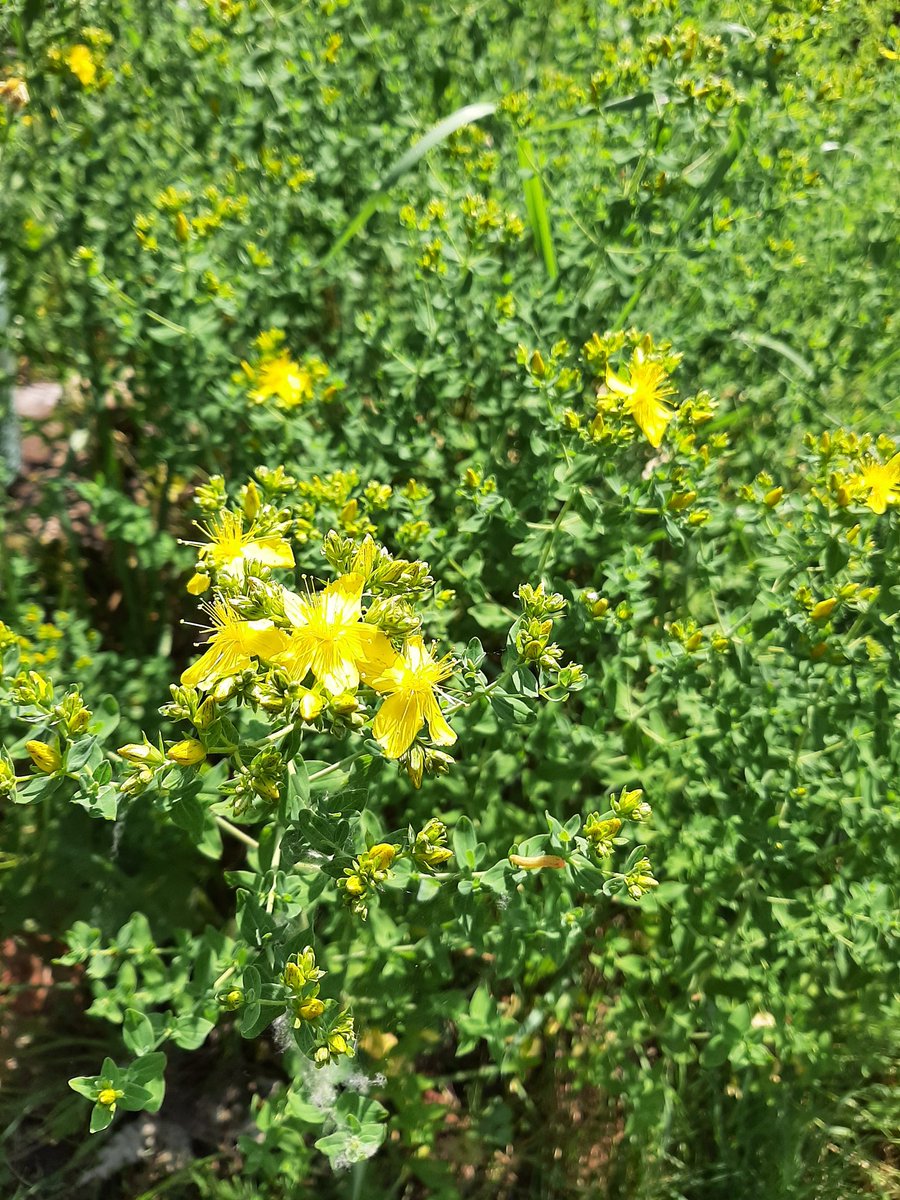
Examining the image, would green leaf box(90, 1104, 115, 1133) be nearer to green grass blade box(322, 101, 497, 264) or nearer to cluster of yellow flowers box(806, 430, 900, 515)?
cluster of yellow flowers box(806, 430, 900, 515)

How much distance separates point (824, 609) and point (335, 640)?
41.1 inches

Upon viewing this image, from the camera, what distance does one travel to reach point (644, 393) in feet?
6.24

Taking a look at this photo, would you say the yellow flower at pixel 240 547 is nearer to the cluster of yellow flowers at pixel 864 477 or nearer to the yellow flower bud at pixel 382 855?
the yellow flower bud at pixel 382 855

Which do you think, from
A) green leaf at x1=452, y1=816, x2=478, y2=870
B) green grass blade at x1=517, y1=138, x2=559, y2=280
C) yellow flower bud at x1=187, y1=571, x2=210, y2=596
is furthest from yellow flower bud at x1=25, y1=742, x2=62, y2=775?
green grass blade at x1=517, y1=138, x2=559, y2=280

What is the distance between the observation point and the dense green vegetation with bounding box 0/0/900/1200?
1.59 metres

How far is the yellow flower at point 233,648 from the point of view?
54.6 inches

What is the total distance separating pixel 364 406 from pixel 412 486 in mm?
620

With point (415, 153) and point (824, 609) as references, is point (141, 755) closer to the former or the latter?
point (824, 609)

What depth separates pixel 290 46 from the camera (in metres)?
2.63

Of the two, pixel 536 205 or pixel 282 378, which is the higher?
pixel 536 205

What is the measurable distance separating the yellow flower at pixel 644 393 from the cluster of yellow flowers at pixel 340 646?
0.69 metres

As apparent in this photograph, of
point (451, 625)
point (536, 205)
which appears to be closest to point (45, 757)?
point (451, 625)

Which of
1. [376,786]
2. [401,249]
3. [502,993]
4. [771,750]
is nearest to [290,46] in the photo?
[401,249]

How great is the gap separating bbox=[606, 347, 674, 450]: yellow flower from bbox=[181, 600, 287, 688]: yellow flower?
93 cm
